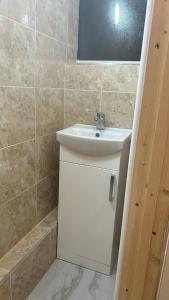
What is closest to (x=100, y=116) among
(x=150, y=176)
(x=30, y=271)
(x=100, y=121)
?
(x=100, y=121)

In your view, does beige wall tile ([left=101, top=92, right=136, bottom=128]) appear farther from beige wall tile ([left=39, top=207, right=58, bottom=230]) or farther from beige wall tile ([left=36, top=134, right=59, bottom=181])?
beige wall tile ([left=39, top=207, right=58, bottom=230])

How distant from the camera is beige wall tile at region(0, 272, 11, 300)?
114 centimetres

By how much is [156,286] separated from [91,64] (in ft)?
5.11

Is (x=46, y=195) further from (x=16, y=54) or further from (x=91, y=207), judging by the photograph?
(x=16, y=54)

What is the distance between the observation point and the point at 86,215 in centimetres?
156

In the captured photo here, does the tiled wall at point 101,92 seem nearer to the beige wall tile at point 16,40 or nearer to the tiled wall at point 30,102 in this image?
the tiled wall at point 30,102

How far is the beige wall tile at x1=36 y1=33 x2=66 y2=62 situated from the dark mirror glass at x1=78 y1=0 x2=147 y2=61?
19cm

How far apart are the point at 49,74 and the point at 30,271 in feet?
4.31

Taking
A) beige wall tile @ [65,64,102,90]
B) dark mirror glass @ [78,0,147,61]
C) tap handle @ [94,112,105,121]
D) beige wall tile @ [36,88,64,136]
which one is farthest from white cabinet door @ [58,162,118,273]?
dark mirror glass @ [78,0,147,61]

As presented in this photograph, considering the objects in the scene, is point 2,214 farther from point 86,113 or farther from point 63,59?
point 63,59

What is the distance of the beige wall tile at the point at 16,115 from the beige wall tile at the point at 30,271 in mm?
728

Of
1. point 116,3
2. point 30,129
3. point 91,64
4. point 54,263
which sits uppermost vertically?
point 116,3

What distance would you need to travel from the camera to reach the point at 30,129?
142 cm

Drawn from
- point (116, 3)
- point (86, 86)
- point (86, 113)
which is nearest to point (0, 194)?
point (86, 113)
